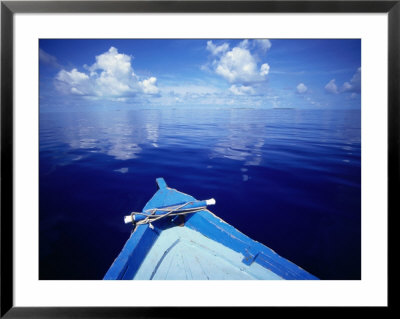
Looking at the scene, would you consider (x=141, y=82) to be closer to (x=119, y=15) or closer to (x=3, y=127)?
(x=119, y=15)

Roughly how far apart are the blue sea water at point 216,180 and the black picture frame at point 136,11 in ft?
0.55

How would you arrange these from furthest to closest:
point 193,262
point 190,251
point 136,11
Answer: point 190,251
point 193,262
point 136,11

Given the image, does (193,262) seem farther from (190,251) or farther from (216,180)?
(216,180)

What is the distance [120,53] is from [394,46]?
2013mm

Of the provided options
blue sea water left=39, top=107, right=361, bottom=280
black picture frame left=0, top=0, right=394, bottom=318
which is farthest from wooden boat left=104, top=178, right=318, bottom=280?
blue sea water left=39, top=107, right=361, bottom=280

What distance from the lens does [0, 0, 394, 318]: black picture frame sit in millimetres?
1139

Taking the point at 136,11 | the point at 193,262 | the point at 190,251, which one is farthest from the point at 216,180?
the point at 136,11

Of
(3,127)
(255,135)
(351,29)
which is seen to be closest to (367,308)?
(351,29)

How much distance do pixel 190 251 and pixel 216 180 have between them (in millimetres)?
1904

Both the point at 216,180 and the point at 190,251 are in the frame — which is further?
the point at 216,180

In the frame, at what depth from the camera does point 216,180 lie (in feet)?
11.5

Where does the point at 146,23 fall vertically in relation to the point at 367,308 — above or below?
above

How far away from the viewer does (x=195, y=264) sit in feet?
5.06

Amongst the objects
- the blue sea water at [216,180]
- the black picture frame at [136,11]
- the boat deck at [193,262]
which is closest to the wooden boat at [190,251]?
the boat deck at [193,262]
